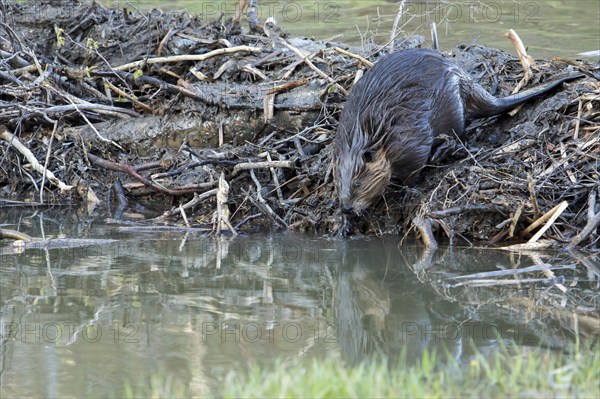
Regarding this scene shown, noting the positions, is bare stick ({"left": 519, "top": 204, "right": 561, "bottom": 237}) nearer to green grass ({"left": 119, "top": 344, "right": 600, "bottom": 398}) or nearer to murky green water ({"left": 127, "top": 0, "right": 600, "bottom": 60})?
green grass ({"left": 119, "top": 344, "right": 600, "bottom": 398})

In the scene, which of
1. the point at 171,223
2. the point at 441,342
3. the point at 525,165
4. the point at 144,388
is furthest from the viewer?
the point at 171,223

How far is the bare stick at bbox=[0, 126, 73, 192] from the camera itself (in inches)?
254

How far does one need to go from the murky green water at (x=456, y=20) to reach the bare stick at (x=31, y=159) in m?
3.93

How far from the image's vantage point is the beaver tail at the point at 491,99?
226 inches

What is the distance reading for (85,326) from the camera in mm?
3891

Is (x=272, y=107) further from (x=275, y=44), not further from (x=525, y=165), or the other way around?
(x=525, y=165)

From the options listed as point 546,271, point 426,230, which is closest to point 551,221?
point 546,271

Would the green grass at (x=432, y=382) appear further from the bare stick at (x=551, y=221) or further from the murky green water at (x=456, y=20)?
the murky green water at (x=456, y=20)

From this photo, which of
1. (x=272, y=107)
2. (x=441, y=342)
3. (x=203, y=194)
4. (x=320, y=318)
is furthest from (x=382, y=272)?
(x=272, y=107)

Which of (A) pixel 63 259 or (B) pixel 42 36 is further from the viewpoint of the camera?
(B) pixel 42 36

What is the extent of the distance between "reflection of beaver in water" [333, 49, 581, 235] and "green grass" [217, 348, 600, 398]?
235 cm

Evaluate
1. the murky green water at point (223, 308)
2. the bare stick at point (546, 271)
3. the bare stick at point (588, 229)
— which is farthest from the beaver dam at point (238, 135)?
the murky green water at point (223, 308)

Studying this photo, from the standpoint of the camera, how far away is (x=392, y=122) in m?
5.46

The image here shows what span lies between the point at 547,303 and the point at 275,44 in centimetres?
384
